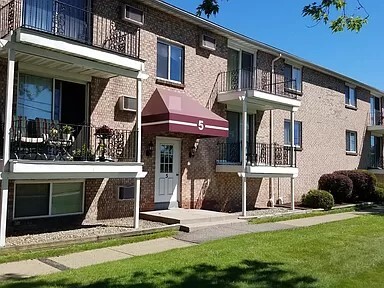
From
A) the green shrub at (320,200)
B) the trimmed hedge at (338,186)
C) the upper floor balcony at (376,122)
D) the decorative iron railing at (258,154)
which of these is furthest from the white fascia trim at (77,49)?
the upper floor balcony at (376,122)

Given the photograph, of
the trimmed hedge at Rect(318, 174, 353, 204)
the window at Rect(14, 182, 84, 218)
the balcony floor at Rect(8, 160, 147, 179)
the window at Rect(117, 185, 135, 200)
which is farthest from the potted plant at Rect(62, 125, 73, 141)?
the trimmed hedge at Rect(318, 174, 353, 204)

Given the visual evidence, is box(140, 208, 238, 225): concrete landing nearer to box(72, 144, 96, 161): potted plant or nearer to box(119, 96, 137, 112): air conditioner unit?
box(72, 144, 96, 161): potted plant

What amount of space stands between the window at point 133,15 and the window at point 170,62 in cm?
135

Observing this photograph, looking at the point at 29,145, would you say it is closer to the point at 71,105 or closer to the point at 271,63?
the point at 71,105

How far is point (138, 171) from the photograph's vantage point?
12195 mm

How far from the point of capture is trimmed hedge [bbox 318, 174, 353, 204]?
2164 cm

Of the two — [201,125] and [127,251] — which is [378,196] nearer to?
[201,125]

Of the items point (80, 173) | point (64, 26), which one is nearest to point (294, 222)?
point (80, 173)

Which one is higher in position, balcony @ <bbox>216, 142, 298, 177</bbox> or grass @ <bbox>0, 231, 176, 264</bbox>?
balcony @ <bbox>216, 142, 298, 177</bbox>

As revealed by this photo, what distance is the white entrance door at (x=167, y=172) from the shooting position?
1519 cm

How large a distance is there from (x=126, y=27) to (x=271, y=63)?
8953 millimetres

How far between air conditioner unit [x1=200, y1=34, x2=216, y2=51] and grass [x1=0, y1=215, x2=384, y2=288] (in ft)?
29.0

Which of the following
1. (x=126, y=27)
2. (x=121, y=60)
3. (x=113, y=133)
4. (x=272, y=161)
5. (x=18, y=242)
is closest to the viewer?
(x=18, y=242)

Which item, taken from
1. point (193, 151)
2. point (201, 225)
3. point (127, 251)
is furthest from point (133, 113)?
point (127, 251)
